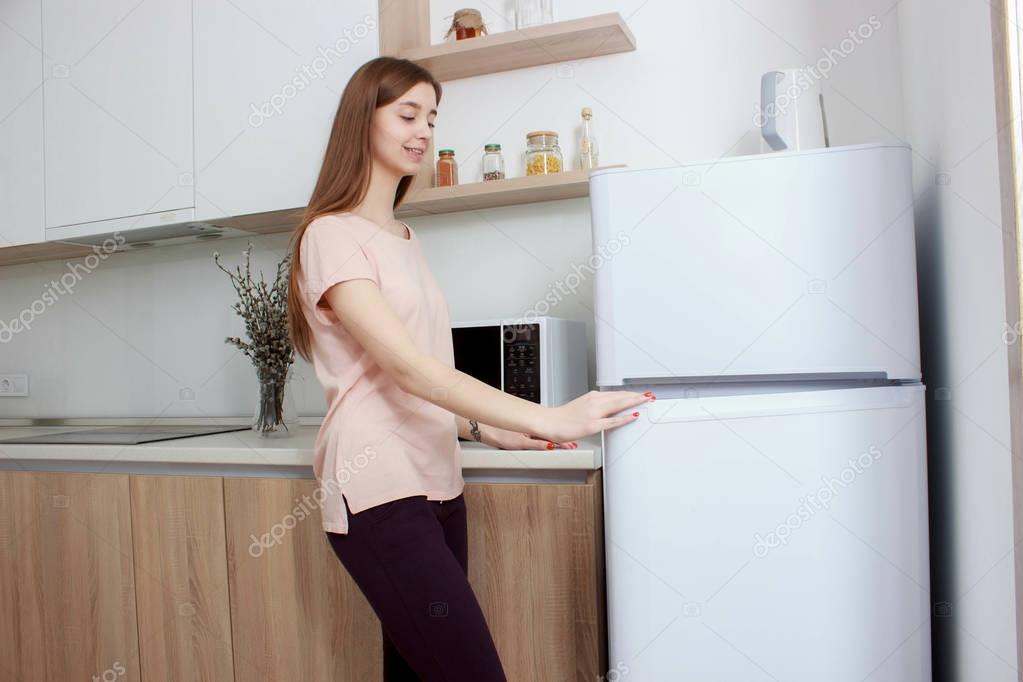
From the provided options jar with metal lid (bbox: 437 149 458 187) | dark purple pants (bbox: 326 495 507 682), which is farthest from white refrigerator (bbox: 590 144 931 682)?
jar with metal lid (bbox: 437 149 458 187)

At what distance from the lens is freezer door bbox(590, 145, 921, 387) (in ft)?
3.85

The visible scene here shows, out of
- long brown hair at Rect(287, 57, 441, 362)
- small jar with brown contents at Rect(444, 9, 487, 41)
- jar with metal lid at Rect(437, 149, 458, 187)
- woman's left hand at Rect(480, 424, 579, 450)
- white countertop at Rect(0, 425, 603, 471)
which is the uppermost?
small jar with brown contents at Rect(444, 9, 487, 41)

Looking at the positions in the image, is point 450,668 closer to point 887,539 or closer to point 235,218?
point 887,539

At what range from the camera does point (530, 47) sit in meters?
1.85

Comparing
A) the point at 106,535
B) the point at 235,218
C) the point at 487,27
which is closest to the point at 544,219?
the point at 487,27

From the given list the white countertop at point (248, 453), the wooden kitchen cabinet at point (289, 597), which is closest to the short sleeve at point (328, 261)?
the white countertop at point (248, 453)

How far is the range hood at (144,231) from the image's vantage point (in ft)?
6.54

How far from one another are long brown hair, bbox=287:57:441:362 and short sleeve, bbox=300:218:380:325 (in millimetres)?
49

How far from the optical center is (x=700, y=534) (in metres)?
1.20

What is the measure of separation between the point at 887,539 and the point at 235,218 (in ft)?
5.12

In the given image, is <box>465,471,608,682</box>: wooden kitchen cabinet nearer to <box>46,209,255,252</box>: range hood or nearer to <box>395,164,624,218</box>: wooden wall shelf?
<box>395,164,624,218</box>: wooden wall shelf

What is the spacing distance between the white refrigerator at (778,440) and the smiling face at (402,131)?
1.20 ft

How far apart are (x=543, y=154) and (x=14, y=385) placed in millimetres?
1909

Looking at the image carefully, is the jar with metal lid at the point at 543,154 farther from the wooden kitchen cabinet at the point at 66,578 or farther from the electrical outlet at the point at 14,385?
the electrical outlet at the point at 14,385
